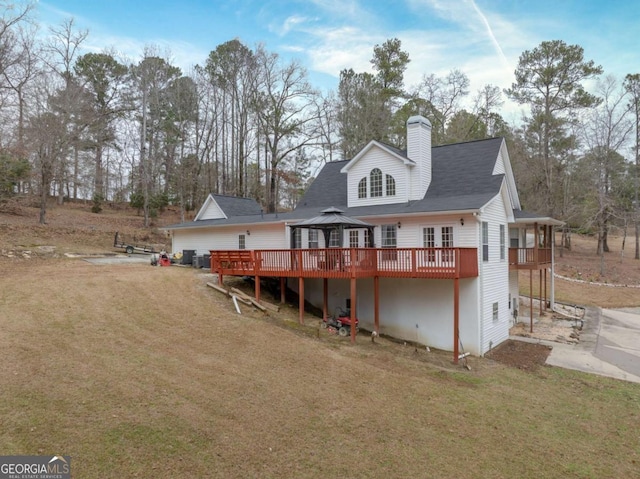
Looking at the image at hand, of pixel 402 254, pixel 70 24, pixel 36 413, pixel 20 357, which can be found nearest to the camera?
pixel 36 413

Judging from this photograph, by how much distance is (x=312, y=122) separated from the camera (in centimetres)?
3456

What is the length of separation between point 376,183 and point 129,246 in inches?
606

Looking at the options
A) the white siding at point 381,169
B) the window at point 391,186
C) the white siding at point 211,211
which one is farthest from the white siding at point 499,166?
the white siding at point 211,211

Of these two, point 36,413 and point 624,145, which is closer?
point 36,413

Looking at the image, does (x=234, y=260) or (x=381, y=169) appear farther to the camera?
(x=381, y=169)

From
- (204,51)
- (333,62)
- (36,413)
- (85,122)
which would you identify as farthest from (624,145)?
(85,122)

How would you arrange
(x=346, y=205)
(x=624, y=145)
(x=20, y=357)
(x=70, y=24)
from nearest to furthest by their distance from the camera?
(x=20, y=357)
(x=346, y=205)
(x=70, y=24)
(x=624, y=145)

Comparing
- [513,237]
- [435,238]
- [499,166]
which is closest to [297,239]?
[435,238]

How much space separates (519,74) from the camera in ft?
104

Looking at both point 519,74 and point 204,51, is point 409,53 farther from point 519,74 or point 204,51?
point 204,51

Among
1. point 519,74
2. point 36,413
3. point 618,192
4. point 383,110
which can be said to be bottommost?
point 36,413

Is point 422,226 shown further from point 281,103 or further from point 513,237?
point 281,103

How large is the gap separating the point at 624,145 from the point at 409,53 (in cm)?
1858

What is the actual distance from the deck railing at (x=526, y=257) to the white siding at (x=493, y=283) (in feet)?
3.24
